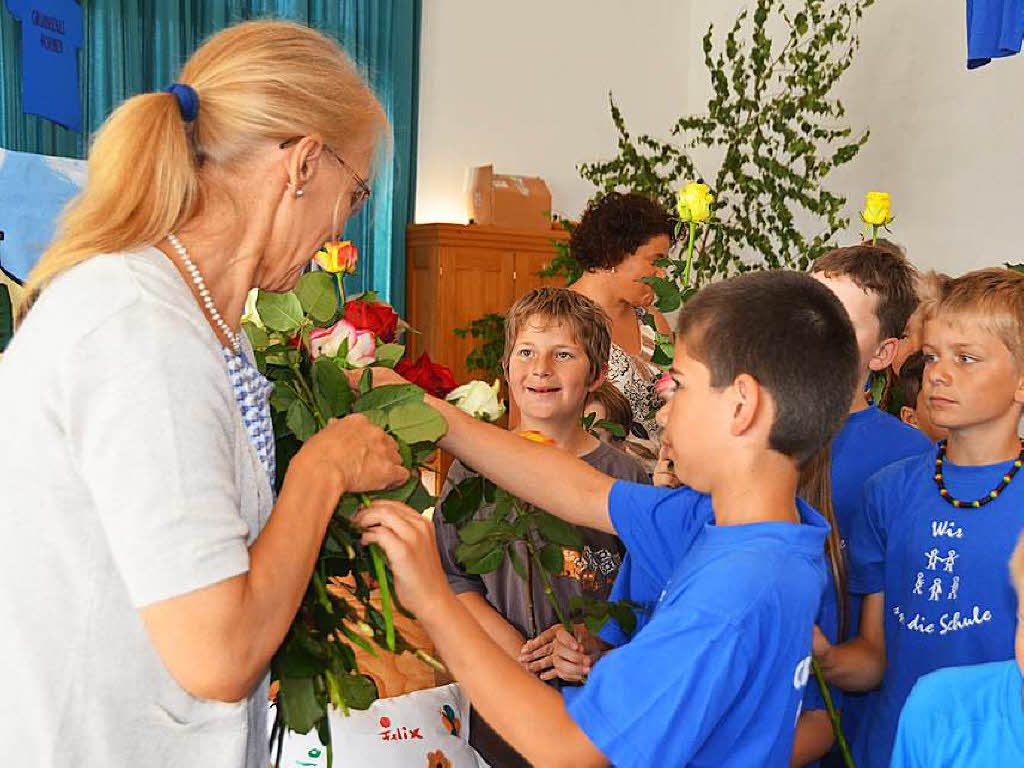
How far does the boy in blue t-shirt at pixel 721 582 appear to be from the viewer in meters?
1.04

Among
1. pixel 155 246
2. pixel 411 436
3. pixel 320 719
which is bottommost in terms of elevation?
pixel 320 719

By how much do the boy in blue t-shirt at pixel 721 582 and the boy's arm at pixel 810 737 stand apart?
27 cm

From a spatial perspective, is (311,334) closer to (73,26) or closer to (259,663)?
(259,663)

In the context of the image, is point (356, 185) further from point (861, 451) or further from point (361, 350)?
point (861, 451)

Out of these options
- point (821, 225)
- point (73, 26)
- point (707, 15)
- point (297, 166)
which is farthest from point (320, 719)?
point (707, 15)

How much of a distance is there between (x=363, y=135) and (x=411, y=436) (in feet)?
1.09

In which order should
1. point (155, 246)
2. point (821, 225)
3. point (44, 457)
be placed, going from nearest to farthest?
point (44, 457)
point (155, 246)
point (821, 225)

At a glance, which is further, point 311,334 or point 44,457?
point 311,334

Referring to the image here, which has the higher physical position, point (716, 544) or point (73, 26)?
point (73, 26)

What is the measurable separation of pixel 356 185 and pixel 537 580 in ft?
3.36

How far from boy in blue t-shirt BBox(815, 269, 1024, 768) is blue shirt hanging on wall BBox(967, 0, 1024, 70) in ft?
5.97

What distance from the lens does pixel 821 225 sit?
6.59 meters

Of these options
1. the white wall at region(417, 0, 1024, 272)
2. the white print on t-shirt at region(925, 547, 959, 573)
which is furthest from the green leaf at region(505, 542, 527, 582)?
the white wall at region(417, 0, 1024, 272)

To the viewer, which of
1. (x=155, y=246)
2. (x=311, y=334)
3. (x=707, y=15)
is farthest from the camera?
(x=707, y=15)
